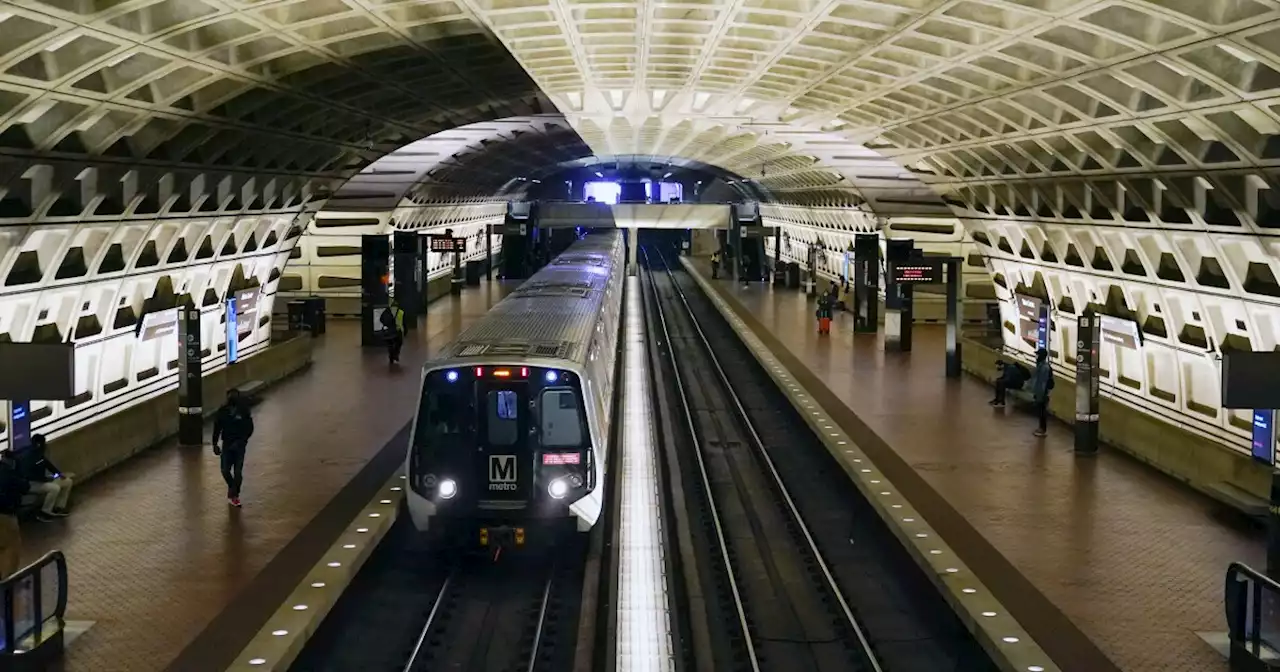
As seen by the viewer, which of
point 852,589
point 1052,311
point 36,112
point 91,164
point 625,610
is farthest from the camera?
point 1052,311

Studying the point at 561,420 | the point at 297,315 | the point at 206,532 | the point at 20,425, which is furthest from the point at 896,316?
the point at 20,425

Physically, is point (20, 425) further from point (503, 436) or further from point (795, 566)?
point (795, 566)

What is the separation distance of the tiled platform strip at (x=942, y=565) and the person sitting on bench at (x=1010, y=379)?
132 inches

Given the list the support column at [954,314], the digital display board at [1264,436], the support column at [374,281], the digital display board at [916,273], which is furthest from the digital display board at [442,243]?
the digital display board at [1264,436]

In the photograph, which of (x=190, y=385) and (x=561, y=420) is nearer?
(x=561, y=420)

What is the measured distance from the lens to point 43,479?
44.2ft

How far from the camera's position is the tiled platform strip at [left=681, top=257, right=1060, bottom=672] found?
9617 mm

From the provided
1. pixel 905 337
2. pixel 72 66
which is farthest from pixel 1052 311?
pixel 72 66

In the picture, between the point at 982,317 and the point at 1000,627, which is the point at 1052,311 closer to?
the point at 982,317

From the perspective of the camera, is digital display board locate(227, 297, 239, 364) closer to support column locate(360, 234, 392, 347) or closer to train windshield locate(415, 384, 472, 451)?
support column locate(360, 234, 392, 347)

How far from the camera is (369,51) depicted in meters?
16.0

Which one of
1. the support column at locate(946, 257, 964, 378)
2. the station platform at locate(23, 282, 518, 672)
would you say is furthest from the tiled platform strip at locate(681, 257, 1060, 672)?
the station platform at locate(23, 282, 518, 672)

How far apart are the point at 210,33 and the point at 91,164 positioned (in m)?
3.08

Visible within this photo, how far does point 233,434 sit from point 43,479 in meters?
2.07
